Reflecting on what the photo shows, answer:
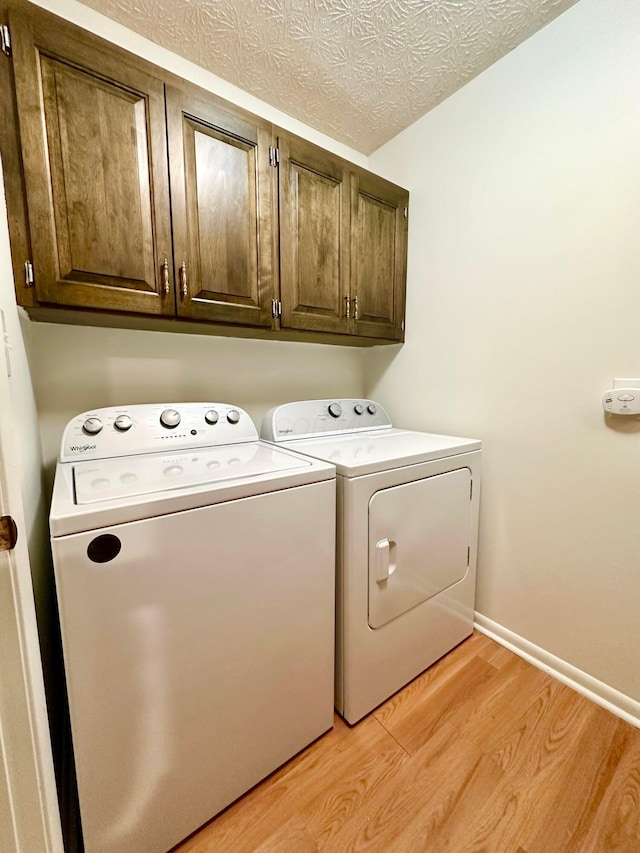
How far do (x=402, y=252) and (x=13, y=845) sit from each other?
2.23 metres

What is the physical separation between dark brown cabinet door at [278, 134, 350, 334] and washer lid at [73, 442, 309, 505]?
0.60 metres

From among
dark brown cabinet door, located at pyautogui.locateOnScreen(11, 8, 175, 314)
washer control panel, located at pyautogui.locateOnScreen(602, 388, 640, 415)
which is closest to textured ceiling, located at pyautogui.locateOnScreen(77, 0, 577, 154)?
dark brown cabinet door, located at pyautogui.locateOnScreen(11, 8, 175, 314)

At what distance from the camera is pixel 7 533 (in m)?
0.54

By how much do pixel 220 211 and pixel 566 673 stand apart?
2.19 meters

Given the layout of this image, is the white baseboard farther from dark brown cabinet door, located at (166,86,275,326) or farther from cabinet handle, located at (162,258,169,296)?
cabinet handle, located at (162,258,169,296)

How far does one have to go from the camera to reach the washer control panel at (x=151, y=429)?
1.17 metres

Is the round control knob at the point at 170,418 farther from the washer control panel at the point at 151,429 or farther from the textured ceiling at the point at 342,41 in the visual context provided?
the textured ceiling at the point at 342,41

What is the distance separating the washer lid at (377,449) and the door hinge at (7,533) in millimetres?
761

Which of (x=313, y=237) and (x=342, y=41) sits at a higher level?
(x=342, y=41)

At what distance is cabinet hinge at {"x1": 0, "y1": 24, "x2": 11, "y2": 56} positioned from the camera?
0.87 m

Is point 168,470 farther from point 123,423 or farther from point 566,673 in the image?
point 566,673

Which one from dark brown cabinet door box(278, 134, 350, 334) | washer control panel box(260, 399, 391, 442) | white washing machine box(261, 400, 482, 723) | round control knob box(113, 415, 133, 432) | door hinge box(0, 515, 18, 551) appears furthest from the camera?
washer control panel box(260, 399, 391, 442)

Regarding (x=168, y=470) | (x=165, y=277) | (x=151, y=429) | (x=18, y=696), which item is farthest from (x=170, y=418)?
(x=18, y=696)

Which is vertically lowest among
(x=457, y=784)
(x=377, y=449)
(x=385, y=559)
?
(x=457, y=784)
